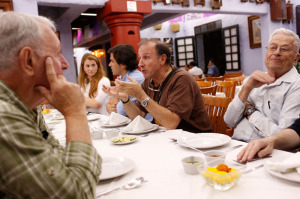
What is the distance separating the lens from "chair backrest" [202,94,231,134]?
217 cm

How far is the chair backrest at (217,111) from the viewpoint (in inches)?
85.5

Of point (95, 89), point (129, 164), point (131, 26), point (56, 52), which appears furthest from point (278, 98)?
point (131, 26)

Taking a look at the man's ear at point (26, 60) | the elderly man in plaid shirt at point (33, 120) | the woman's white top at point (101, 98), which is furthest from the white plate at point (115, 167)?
the woman's white top at point (101, 98)

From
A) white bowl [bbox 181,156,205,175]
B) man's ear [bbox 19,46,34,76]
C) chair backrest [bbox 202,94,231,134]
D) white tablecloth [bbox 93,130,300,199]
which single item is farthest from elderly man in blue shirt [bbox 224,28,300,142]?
man's ear [bbox 19,46,34,76]

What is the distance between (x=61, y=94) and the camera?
851 millimetres

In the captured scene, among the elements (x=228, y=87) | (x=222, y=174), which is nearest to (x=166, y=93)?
(x=222, y=174)

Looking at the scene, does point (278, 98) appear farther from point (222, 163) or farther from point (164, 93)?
point (222, 163)

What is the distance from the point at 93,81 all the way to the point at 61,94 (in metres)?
2.86

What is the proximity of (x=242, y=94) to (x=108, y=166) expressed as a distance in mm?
1097

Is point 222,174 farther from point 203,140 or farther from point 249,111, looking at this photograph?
point 249,111

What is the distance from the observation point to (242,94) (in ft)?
Result: 5.91

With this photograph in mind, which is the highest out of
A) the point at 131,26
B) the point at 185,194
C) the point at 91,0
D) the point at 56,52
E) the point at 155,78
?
the point at 91,0

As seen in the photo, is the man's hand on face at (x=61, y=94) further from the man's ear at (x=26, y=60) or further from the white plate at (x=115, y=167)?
the white plate at (x=115, y=167)

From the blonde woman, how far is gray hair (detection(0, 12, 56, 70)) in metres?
2.64
